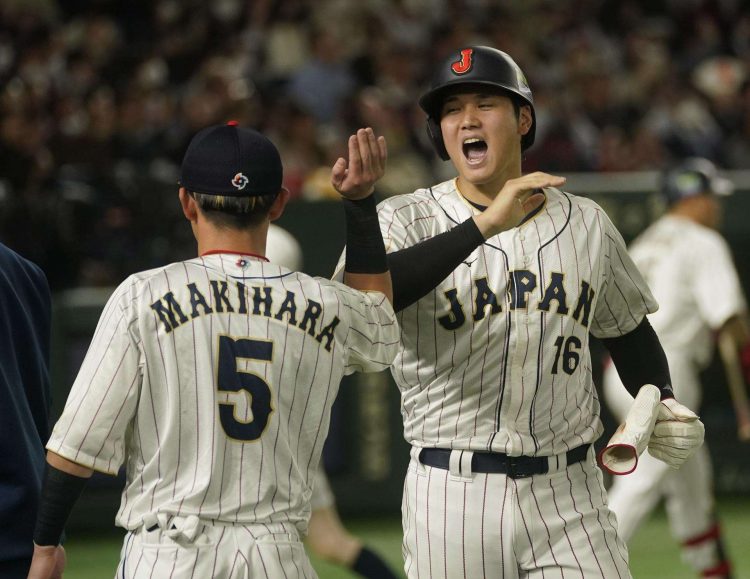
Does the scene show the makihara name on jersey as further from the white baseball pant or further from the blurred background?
the blurred background

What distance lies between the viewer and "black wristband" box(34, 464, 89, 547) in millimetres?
3277

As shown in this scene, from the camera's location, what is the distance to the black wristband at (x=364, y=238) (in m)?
3.56

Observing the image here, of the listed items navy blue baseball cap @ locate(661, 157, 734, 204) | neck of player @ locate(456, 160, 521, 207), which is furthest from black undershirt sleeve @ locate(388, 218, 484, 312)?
navy blue baseball cap @ locate(661, 157, 734, 204)

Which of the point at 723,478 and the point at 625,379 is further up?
the point at 625,379

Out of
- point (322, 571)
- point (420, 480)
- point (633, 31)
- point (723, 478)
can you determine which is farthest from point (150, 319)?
point (633, 31)

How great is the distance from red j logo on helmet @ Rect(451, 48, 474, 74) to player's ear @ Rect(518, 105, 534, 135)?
24cm

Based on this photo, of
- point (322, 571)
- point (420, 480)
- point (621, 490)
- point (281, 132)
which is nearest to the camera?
point (420, 480)

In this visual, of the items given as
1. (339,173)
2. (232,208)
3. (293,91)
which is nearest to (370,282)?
(339,173)

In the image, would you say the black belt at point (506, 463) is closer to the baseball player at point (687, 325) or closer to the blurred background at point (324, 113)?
the baseball player at point (687, 325)

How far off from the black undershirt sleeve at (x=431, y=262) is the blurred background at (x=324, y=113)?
5.65m

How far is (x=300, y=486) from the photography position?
3447mm

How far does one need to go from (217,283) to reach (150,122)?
26.2ft

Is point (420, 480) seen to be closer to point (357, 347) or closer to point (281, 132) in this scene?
point (357, 347)

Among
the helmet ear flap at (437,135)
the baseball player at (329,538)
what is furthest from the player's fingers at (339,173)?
the baseball player at (329,538)
